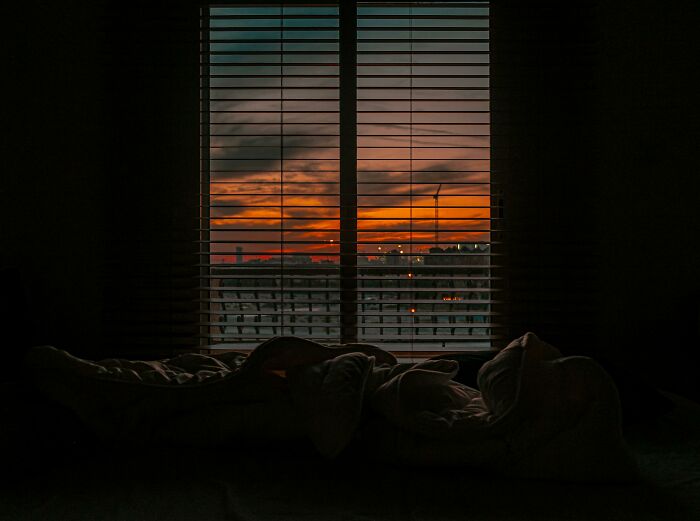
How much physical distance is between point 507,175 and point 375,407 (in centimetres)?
194

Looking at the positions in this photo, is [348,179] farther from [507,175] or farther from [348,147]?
[507,175]

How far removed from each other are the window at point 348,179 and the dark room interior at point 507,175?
133 mm

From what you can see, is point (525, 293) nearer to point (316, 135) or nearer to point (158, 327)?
point (316, 135)

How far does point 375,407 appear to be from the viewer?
1.18 m

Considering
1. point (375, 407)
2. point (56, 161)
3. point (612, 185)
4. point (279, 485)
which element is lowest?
point (279, 485)

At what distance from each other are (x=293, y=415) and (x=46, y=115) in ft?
7.58

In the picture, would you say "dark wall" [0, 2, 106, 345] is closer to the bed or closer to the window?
the window

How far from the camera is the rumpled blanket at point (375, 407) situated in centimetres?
110

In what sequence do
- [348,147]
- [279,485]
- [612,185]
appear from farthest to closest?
[348,147], [612,185], [279,485]

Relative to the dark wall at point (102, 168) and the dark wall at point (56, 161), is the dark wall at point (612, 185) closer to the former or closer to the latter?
the dark wall at point (102, 168)

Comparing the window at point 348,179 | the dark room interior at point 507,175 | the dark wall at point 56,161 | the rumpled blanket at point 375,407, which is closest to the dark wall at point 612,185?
the dark room interior at point 507,175

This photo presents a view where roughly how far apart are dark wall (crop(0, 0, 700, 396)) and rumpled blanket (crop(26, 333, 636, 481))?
5.22 ft

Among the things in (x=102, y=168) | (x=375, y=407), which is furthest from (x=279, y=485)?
(x=102, y=168)

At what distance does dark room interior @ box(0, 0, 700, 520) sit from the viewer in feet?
9.16
